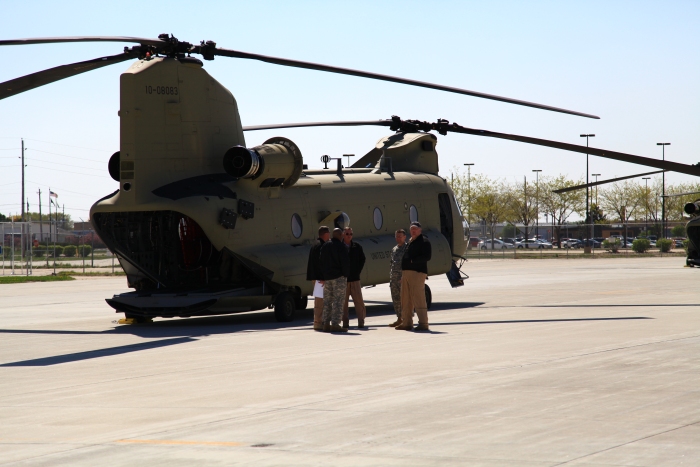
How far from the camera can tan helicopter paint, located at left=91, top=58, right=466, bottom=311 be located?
17984 mm

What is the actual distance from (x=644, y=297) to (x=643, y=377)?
14.3m

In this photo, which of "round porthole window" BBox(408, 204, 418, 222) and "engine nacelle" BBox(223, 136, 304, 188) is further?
"round porthole window" BBox(408, 204, 418, 222)

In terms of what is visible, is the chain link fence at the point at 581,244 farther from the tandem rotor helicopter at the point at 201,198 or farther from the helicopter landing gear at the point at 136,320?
the helicopter landing gear at the point at 136,320

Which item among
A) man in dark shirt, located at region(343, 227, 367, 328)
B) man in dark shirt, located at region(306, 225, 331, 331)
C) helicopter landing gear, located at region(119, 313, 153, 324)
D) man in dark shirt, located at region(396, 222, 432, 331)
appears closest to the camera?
man in dark shirt, located at region(396, 222, 432, 331)

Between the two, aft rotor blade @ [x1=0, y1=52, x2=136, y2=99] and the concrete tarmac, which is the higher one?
aft rotor blade @ [x1=0, y1=52, x2=136, y2=99]

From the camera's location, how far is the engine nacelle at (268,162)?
18.6m

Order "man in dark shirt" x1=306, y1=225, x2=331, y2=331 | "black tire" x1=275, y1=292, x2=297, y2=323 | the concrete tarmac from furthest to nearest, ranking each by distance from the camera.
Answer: "black tire" x1=275, y1=292, x2=297, y2=323 < "man in dark shirt" x1=306, y1=225, x2=331, y2=331 < the concrete tarmac

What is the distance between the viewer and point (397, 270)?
17.5m

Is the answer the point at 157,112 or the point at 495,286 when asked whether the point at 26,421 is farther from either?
the point at 495,286

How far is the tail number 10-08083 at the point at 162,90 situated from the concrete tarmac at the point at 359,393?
188 inches

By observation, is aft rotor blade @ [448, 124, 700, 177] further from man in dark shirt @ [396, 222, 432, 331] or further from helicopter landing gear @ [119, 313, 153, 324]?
helicopter landing gear @ [119, 313, 153, 324]

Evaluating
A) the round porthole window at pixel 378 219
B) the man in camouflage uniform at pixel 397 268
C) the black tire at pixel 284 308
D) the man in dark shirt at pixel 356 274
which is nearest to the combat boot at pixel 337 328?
the man in dark shirt at pixel 356 274

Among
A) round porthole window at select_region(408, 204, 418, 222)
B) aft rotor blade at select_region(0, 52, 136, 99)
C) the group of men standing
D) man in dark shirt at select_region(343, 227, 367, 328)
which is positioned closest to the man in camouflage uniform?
the group of men standing

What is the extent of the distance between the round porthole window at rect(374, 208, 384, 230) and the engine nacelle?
10.4 feet
